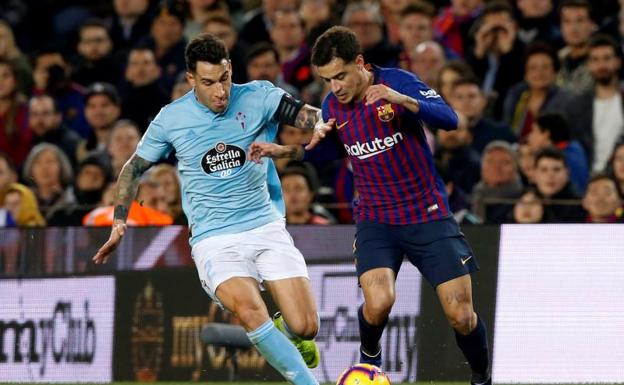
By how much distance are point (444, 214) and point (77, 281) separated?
3.40m

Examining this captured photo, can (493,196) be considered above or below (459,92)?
below

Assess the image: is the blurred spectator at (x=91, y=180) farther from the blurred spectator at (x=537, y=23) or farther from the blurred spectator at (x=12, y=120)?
the blurred spectator at (x=537, y=23)

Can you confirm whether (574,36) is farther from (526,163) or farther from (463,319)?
(463,319)

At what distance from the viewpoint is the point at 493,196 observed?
42.2 feet

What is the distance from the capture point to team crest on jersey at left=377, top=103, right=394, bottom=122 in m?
8.85

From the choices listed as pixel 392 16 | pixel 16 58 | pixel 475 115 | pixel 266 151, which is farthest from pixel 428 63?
pixel 266 151

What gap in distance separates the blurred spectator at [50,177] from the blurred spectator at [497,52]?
4.33m

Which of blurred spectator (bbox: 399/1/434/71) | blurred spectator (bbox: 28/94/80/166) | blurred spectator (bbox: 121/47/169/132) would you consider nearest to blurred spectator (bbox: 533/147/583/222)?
blurred spectator (bbox: 399/1/434/71)

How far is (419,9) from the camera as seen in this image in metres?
14.7

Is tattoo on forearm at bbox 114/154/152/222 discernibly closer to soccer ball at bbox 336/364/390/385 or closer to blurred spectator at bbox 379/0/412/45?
soccer ball at bbox 336/364/390/385

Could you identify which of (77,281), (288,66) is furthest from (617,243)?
(288,66)

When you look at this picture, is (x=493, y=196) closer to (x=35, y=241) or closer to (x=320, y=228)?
(x=320, y=228)

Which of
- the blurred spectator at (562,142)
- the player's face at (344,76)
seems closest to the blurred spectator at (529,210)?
the blurred spectator at (562,142)

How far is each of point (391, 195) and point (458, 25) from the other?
6607 millimetres
